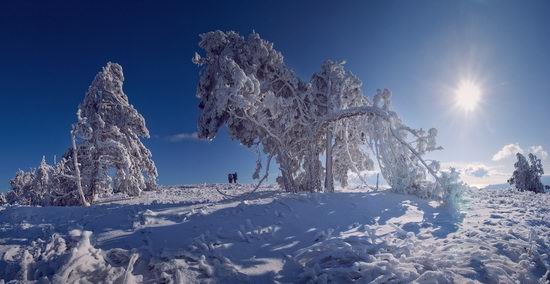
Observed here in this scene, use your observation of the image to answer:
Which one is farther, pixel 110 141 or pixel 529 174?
pixel 529 174

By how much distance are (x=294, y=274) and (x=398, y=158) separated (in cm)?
874

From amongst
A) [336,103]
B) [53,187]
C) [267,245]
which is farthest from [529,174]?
[53,187]

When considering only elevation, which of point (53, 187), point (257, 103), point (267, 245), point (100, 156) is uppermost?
point (257, 103)

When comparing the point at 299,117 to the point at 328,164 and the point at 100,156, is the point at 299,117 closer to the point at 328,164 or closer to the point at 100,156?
the point at 328,164

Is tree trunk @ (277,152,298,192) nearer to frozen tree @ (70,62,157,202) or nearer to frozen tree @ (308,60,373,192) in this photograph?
frozen tree @ (308,60,373,192)

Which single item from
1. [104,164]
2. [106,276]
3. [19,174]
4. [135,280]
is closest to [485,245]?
[135,280]

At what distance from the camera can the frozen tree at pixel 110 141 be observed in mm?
17234

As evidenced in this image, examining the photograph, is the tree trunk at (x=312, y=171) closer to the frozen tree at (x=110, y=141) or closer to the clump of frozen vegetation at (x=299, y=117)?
the clump of frozen vegetation at (x=299, y=117)

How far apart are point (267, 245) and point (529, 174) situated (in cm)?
3491

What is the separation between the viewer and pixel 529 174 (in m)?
29.9

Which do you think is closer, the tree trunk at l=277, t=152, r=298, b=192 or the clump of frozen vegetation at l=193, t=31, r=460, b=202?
the clump of frozen vegetation at l=193, t=31, r=460, b=202

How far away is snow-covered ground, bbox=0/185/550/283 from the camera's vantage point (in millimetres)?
4344

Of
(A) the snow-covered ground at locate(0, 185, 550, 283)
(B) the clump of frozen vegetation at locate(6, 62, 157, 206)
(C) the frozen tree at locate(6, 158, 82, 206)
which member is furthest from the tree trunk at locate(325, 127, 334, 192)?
(C) the frozen tree at locate(6, 158, 82, 206)

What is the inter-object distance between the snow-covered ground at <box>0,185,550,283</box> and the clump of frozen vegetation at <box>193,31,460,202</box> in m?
3.87
